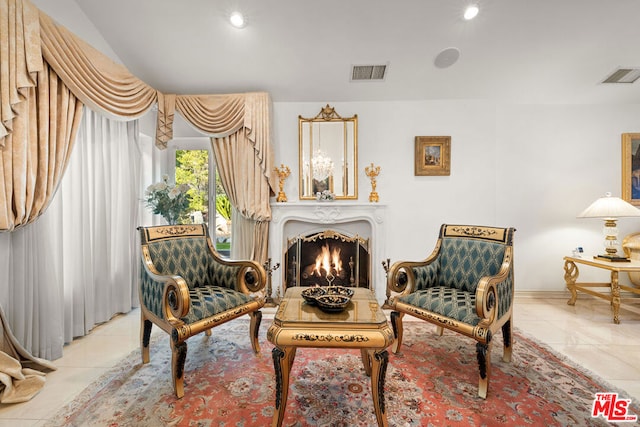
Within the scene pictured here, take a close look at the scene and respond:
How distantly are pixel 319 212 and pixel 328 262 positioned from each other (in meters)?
0.71

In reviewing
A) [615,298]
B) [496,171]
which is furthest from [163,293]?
[615,298]

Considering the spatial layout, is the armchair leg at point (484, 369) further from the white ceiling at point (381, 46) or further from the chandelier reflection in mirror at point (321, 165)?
the white ceiling at point (381, 46)

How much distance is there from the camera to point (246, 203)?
11.4 feet

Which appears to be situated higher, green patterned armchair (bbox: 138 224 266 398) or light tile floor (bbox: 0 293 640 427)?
green patterned armchair (bbox: 138 224 266 398)

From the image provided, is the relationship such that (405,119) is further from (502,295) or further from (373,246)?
(502,295)

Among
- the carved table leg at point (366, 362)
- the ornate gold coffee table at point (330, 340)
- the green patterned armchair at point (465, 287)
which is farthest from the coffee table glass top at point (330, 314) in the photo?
the green patterned armchair at point (465, 287)

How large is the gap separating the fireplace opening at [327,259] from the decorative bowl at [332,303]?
6.58 feet

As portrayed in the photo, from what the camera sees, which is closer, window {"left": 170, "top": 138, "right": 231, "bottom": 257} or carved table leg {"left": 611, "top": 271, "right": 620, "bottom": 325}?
carved table leg {"left": 611, "top": 271, "right": 620, "bottom": 325}

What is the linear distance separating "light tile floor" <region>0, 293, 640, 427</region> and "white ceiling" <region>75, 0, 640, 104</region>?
2685mm

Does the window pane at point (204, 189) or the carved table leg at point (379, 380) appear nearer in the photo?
the carved table leg at point (379, 380)

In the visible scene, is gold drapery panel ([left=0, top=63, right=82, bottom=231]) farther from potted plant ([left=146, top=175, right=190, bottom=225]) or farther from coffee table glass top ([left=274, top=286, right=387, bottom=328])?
coffee table glass top ([left=274, top=286, right=387, bottom=328])

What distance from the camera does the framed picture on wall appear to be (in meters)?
3.59

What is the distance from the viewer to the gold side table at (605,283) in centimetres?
287

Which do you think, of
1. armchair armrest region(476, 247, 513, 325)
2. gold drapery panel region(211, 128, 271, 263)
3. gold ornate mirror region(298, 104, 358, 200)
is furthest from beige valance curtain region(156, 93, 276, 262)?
armchair armrest region(476, 247, 513, 325)
